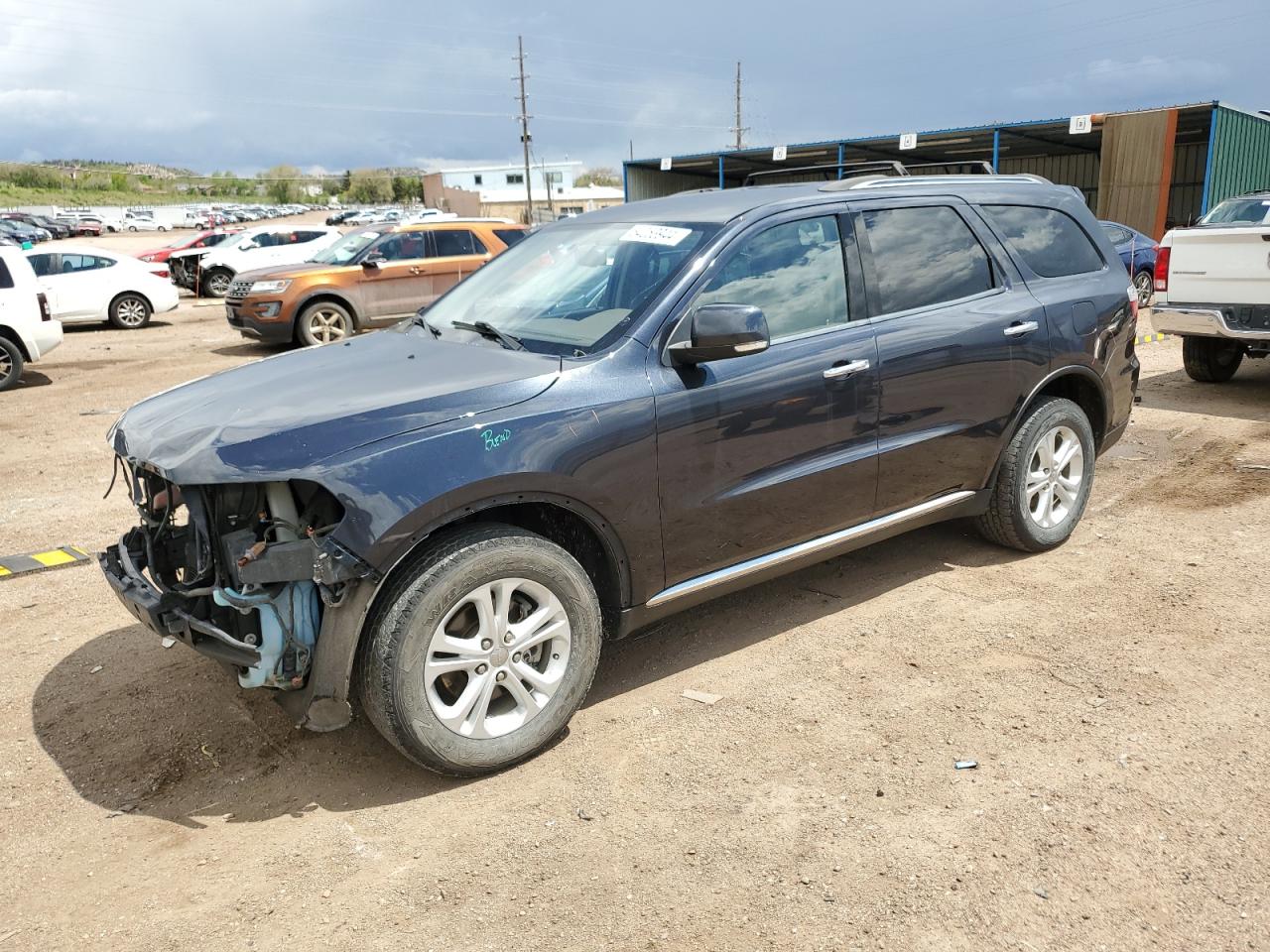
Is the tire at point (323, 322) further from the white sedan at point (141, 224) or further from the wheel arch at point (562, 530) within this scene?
the white sedan at point (141, 224)

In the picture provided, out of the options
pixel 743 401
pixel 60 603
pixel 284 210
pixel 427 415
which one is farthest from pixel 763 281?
pixel 284 210

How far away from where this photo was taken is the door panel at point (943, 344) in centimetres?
432

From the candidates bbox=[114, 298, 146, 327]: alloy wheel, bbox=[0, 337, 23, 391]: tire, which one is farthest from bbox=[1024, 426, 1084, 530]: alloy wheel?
bbox=[114, 298, 146, 327]: alloy wheel

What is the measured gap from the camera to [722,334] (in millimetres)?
3492

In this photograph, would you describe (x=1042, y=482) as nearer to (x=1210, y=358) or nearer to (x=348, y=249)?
(x=1210, y=358)

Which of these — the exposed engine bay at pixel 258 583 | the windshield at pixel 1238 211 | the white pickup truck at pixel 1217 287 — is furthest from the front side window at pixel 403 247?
the exposed engine bay at pixel 258 583

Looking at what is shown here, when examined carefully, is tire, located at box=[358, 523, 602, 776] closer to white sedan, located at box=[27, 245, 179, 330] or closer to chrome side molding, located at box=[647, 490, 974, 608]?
chrome side molding, located at box=[647, 490, 974, 608]

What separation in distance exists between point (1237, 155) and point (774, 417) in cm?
2566

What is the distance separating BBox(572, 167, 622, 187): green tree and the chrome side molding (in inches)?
3959

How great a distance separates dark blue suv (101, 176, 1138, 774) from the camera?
10.2 feet

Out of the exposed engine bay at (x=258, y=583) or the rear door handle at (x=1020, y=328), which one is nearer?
the exposed engine bay at (x=258, y=583)

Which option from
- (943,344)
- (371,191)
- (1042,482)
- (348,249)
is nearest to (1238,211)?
(1042,482)

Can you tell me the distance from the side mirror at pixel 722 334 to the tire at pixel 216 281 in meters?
21.8

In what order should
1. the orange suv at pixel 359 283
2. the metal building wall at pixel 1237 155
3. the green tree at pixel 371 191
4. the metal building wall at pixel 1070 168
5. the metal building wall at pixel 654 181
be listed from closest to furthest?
the orange suv at pixel 359 283
the metal building wall at pixel 1237 155
the metal building wall at pixel 1070 168
the metal building wall at pixel 654 181
the green tree at pixel 371 191
